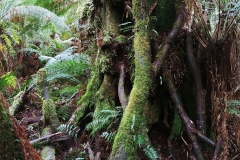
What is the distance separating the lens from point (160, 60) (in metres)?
2.71

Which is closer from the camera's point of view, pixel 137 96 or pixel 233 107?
pixel 137 96

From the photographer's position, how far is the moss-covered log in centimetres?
205

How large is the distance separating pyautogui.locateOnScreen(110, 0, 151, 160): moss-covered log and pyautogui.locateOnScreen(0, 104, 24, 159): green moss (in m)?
0.76

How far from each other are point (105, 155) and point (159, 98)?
3.11ft

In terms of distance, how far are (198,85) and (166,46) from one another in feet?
1.85

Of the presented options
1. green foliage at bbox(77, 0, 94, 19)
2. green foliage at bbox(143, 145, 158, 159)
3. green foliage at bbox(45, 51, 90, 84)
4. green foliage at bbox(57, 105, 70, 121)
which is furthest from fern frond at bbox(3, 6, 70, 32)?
green foliage at bbox(143, 145, 158, 159)

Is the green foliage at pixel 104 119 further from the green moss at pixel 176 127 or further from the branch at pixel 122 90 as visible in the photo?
the green moss at pixel 176 127

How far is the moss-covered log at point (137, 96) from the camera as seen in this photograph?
205 centimetres

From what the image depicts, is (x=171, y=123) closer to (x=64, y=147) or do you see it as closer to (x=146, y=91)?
(x=146, y=91)

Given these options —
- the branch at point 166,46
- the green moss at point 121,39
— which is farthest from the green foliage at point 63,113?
the branch at point 166,46

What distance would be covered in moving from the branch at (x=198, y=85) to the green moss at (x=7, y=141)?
1863mm

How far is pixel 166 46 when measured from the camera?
9.31ft

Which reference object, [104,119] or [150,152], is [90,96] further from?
[150,152]

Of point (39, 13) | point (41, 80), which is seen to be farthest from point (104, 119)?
point (39, 13)
